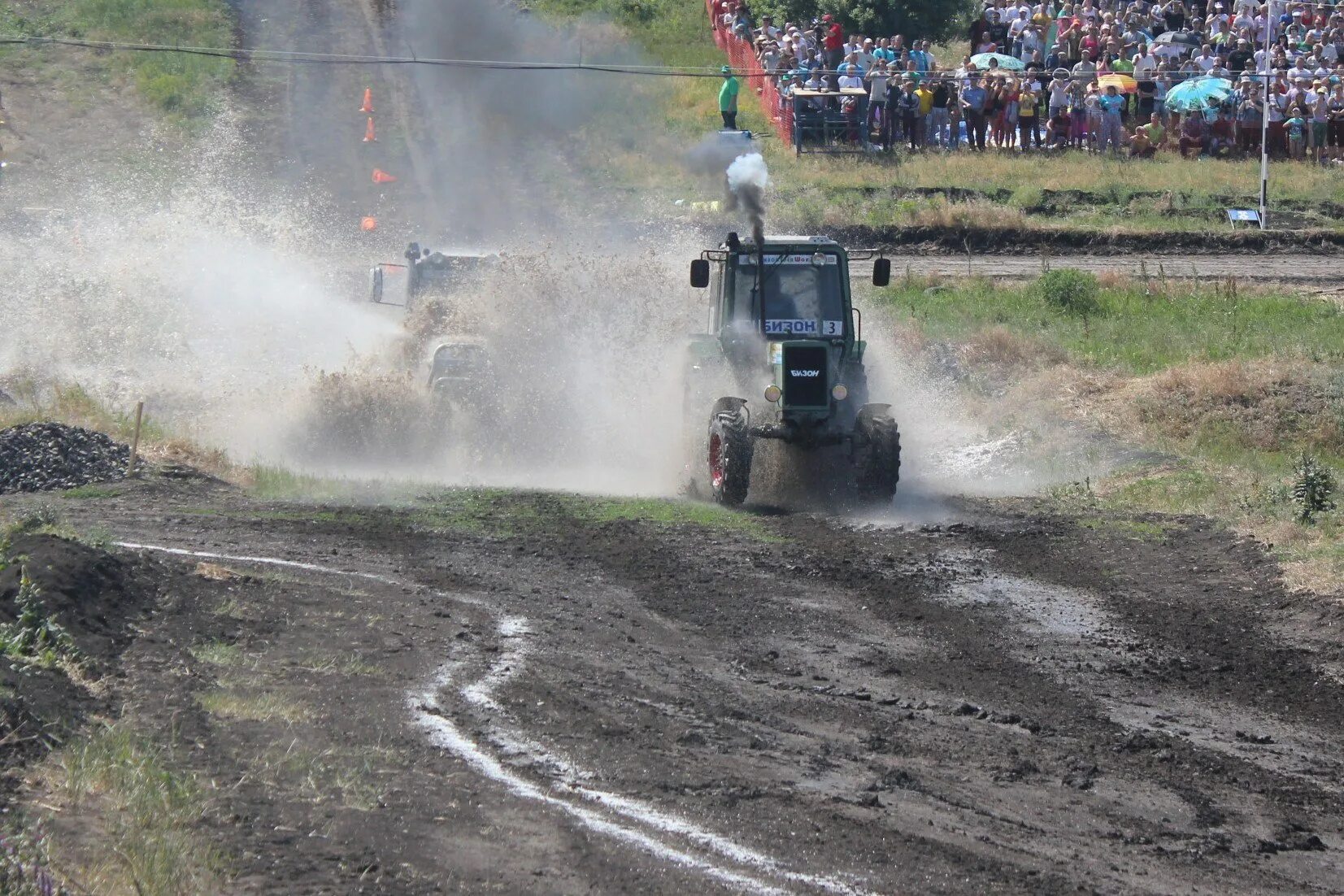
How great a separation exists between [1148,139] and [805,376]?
21876 millimetres

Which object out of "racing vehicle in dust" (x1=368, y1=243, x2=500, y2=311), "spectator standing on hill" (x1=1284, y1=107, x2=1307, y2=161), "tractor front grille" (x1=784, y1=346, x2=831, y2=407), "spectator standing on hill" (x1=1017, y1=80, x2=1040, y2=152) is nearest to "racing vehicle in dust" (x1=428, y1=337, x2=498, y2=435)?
"racing vehicle in dust" (x1=368, y1=243, x2=500, y2=311)

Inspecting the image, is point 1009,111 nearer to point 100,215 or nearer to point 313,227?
point 313,227

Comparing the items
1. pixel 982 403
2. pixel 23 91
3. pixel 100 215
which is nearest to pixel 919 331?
pixel 982 403

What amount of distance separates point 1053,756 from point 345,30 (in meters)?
33.5

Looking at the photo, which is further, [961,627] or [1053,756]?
[961,627]

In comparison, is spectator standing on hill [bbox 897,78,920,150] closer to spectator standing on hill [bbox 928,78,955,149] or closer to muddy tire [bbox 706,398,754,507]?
spectator standing on hill [bbox 928,78,955,149]

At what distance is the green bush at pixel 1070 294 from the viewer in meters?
26.8

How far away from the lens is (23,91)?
→ 128 ft

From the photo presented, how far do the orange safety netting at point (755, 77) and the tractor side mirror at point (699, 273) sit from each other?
57.4 feet

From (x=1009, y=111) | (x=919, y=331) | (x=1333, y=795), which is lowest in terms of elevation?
(x=1333, y=795)

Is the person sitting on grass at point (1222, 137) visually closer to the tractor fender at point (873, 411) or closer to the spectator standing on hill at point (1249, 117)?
the spectator standing on hill at point (1249, 117)

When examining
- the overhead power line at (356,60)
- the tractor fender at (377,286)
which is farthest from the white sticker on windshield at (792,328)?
the overhead power line at (356,60)

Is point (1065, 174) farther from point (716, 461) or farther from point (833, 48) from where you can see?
point (716, 461)

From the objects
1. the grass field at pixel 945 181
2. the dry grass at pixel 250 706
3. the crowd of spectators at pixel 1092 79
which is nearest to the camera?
the dry grass at pixel 250 706
